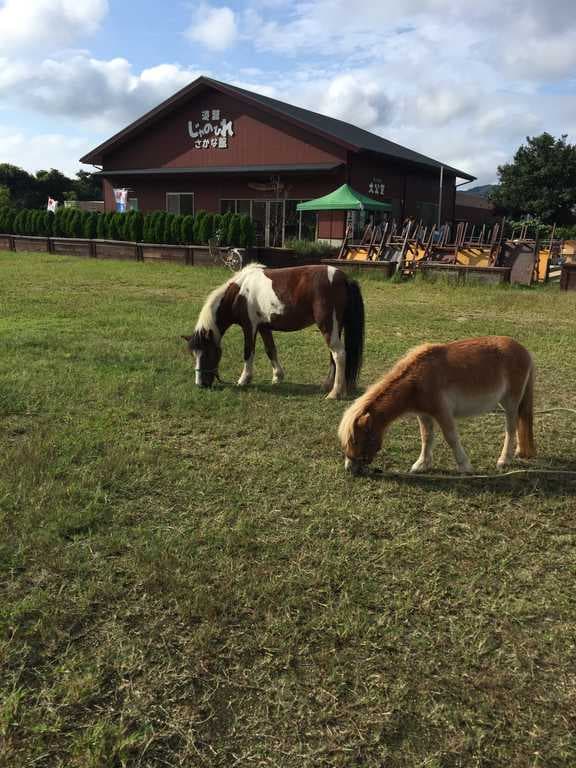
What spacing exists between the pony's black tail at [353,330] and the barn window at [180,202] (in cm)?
2267

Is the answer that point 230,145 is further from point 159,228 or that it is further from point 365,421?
point 365,421

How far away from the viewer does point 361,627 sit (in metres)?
2.58

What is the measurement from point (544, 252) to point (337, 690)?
18447 mm

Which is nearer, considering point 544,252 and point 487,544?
point 487,544

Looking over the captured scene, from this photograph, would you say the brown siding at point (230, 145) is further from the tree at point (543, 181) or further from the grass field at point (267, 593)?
the tree at point (543, 181)

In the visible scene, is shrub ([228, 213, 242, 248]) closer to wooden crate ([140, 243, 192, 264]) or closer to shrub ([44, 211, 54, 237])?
wooden crate ([140, 243, 192, 264])

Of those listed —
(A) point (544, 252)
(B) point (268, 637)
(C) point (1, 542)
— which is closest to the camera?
(B) point (268, 637)

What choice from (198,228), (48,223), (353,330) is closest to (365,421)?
(353,330)

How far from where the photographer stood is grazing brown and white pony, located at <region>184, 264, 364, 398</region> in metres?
5.87

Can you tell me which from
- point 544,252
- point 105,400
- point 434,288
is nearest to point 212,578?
point 105,400

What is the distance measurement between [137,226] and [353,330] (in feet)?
57.4

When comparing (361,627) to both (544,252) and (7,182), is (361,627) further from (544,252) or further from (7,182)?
(7,182)

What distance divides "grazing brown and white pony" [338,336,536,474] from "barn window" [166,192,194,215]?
976 inches

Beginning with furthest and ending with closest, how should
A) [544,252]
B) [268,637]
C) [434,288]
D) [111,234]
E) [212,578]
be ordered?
[111,234] < [544,252] < [434,288] < [212,578] < [268,637]
